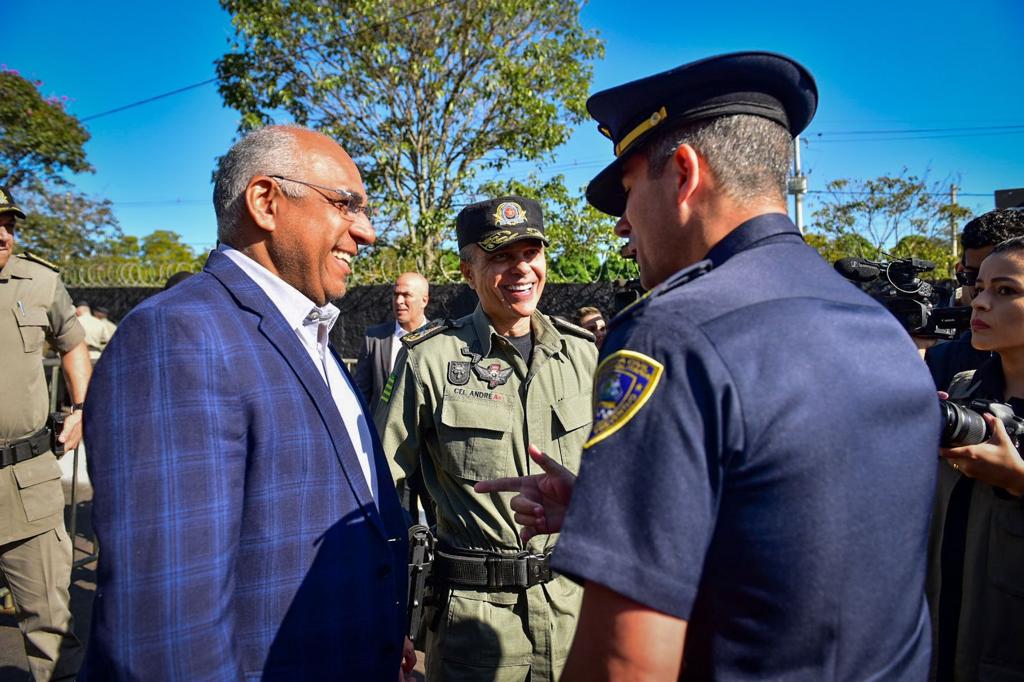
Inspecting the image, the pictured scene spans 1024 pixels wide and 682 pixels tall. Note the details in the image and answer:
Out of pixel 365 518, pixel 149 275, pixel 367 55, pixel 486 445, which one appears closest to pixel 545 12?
pixel 367 55

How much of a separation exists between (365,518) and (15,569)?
2.91 m

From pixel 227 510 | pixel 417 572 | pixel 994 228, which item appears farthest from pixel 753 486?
pixel 994 228

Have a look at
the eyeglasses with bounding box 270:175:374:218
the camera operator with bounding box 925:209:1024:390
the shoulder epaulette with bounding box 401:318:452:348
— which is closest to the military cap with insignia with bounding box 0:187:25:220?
the shoulder epaulette with bounding box 401:318:452:348

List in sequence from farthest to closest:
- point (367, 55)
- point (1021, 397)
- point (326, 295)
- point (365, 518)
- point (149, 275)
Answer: point (149, 275) → point (367, 55) → point (1021, 397) → point (326, 295) → point (365, 518)

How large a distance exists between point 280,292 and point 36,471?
9.03 feet

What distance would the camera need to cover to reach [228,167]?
1662 mm

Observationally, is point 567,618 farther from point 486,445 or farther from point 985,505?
point 985,505

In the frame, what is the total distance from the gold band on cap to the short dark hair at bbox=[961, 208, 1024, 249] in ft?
9.10

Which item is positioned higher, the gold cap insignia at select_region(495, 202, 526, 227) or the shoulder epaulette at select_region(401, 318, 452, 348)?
the gold cap insignia at select_region(495, 202, 526, 227)

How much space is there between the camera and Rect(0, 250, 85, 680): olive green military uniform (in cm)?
334

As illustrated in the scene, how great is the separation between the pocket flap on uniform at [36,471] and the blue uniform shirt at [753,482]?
3.52 m

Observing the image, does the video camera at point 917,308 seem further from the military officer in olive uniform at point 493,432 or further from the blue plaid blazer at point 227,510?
the blue plaid blazer at point 227,510

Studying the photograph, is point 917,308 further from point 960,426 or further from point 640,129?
point 640,129

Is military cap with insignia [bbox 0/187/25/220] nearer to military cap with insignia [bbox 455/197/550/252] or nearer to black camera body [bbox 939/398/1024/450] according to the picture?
military cap with insignia [bbox 455/197/550/252]
